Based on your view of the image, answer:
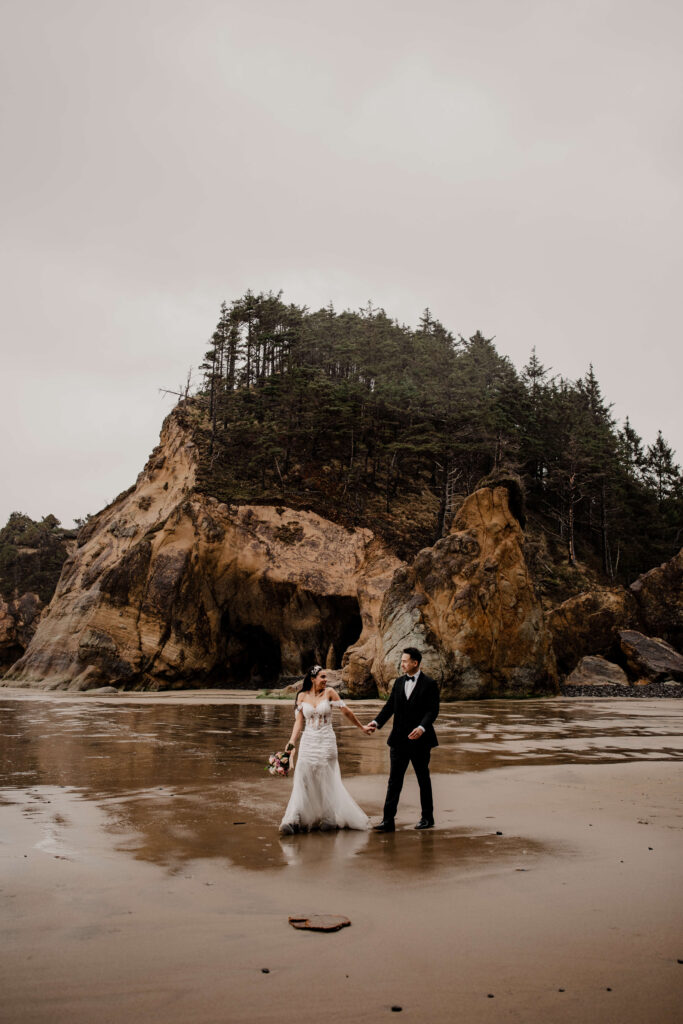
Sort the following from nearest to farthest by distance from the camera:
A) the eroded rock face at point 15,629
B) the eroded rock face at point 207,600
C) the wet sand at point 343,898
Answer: the wet sand at point 343,898 < the eroded rock face at point 207,600 < the eroded rock face at point 15,629

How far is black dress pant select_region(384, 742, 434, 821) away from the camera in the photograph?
672 cm

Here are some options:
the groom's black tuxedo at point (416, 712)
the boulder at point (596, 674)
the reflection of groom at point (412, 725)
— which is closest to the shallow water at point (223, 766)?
the reflection of groom at point (412, 725)

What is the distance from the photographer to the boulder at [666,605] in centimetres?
3453

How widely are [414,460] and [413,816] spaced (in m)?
→ 37.3

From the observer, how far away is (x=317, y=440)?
43.0m

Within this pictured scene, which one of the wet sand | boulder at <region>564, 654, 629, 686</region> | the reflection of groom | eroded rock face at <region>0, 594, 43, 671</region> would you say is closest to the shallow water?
the wet sand

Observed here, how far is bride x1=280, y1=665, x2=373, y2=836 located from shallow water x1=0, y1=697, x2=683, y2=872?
9.3 inches

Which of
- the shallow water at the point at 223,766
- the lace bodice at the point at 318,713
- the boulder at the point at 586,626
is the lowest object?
the shallow water at the point at 223,766

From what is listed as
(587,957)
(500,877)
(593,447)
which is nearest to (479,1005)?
(587,957)

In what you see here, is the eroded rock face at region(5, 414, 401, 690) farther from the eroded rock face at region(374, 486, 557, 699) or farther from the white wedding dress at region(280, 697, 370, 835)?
the white wedding dress at region(280, 697, 370, 835)

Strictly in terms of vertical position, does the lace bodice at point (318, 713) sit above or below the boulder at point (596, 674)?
above

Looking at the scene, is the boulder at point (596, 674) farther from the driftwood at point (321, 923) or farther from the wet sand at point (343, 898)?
the driftwood at point (321, 923)

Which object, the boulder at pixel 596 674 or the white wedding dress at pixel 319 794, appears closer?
the white wedding dress at pixel 319 794

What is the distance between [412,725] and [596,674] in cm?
2471
